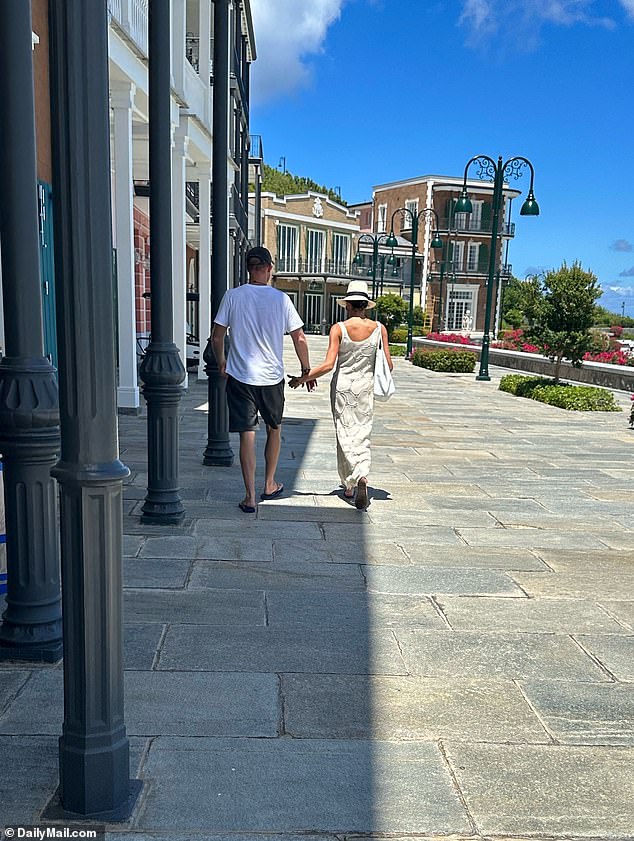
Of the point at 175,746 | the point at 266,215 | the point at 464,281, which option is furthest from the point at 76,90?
the point at 464,281

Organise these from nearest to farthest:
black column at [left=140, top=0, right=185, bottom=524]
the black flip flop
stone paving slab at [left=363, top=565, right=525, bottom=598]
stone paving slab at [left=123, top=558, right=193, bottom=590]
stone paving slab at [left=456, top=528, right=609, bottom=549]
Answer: stone paving slab at [left=123, top=558, right=193, bottom=590]
stone paving slab at [left=363, top=565, right=525, bottom=598]
black column at [left=140, top=0, right=185, bottom=524]
stone paving slab at [left=456, top=528, right=609, bottom=549]
the black flip flop

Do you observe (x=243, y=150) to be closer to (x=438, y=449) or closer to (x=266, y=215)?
(x=438, y=449)

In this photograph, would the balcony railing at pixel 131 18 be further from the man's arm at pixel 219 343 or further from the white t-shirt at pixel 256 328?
the white t-shirt at pixel 256 328

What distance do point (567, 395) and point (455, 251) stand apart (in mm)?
52281

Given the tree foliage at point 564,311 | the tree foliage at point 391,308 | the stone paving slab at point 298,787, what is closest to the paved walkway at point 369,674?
the stone paving slab at point 298,787

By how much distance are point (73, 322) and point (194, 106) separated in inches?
535

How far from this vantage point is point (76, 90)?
7.06 feet

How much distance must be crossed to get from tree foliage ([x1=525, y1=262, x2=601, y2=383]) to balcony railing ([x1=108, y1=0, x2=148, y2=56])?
8784mm

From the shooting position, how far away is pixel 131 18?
10.2 m

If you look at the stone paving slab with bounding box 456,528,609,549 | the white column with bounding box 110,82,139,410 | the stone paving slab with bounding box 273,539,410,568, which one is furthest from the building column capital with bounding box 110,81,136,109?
the stone paving slab with bounding box 456,528,609,549

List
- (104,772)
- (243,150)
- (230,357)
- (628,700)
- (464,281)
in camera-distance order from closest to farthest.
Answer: (104,772)
(628,700)
(230,357)
(243,150)
(464,281)

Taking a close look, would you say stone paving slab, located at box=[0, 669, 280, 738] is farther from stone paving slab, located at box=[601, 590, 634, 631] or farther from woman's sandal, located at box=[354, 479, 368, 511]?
woman's sandal, located at box=[354, 479, 368, 511]

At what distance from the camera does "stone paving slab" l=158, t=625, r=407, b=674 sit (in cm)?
351

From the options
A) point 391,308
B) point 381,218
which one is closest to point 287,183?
point 381,218
